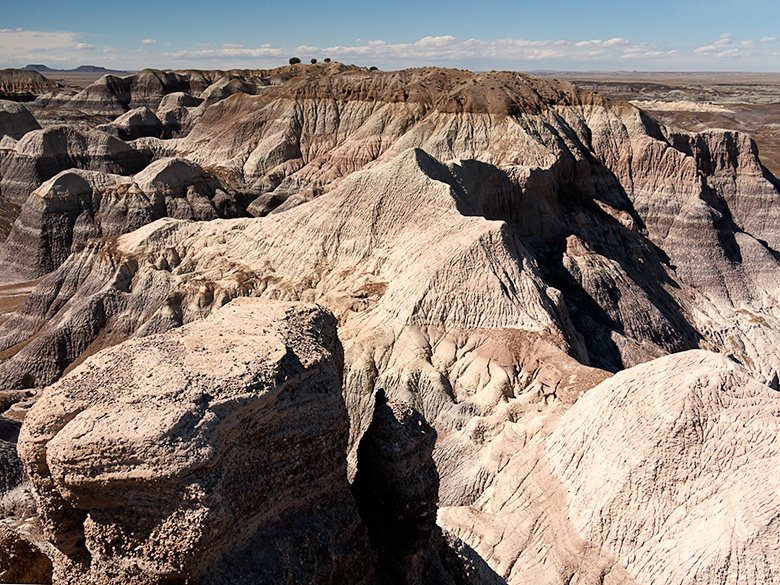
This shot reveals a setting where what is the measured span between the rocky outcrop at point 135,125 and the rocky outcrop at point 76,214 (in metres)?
22.9

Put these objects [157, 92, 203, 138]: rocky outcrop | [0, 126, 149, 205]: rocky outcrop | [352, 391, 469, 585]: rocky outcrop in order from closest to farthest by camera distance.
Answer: [352, 391, 469, 585]: rocky outcrop, [0, 126, 149, 205]: rocky outcrop, [157, 92, 203, 138]: rocky outcrop

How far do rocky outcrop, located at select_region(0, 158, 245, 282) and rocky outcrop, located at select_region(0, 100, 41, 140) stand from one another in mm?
21931

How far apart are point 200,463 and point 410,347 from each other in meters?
11.1

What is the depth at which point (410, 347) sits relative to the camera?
639 inches

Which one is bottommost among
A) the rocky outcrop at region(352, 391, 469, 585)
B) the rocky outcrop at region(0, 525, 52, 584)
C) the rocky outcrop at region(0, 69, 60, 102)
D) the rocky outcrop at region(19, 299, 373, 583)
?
the rocky outcrop at region(0, 525, 52, 584)

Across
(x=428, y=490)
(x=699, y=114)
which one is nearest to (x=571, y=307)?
(x=428, y=490)

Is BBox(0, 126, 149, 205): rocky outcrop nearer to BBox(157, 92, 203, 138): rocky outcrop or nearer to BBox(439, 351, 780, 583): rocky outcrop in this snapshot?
BBox(157, 92, 203, 138): rocky outcrop

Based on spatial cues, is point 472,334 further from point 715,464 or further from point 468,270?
point 715,464

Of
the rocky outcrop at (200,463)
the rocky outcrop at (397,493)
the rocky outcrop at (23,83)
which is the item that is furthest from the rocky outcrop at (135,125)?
the rocky outcrop at (397,493)

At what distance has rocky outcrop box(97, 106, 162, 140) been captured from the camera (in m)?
55.1

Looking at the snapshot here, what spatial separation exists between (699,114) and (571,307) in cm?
7905

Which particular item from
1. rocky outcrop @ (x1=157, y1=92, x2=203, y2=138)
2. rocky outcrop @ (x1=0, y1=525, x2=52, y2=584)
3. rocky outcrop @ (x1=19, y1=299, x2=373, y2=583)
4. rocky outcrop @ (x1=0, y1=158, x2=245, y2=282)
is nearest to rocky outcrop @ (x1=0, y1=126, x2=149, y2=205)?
rocky outcrop @ (x1=0, y1=158, x2=245, y2=282)

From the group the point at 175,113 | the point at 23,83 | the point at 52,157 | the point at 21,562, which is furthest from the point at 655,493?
the point at 23,83

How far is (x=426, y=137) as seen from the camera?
37.2m
